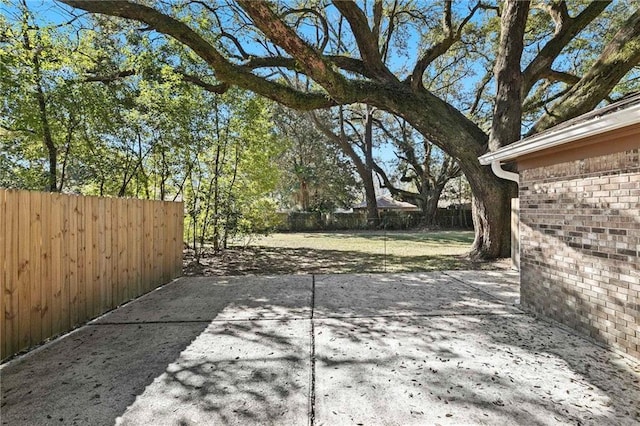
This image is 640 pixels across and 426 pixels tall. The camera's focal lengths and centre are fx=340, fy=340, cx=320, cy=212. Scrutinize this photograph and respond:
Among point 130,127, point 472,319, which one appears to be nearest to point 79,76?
point 130,127

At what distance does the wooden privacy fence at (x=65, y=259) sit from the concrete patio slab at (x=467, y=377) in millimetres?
2589

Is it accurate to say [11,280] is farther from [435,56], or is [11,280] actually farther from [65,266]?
[435,56]

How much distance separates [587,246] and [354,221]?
1906 cm

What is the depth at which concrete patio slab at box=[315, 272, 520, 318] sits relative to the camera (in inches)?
165

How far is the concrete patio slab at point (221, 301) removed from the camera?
4.11 m

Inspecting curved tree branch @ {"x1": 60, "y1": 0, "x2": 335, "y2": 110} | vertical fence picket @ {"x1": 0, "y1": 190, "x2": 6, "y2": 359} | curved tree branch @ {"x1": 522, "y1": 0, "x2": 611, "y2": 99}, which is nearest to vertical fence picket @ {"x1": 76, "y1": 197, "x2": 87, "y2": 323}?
vertical fence picket @ {"x1": 0, "y1": 190, "x2": 6, "y2": 359}

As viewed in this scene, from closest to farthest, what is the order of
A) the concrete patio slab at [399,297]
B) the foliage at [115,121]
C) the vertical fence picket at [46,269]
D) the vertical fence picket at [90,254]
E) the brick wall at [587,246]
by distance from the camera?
1. the brick wall at [587,246]
2. the vertical fence picket at [46,269]
3. the vertical fence picket at [90,254]
4. the concrete patio slab at [399,297]
5. the foliage at [115,121]

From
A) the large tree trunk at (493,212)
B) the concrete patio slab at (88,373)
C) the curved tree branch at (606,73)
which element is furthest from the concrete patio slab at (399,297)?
the curved tree branch at (606,73)

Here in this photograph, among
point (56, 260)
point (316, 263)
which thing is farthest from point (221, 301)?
point (316, 263)

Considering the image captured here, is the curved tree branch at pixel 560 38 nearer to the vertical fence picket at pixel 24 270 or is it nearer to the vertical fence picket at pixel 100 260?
the vertical fence picket at pixel 100 260

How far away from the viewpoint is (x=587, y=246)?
3352 mm

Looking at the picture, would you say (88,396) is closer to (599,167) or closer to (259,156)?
(599,167)

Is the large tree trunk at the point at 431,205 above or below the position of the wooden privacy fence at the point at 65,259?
above

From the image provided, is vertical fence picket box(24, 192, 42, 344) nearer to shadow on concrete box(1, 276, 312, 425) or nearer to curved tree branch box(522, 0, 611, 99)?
shadow on concrete box(1, 276, 312, 425)
